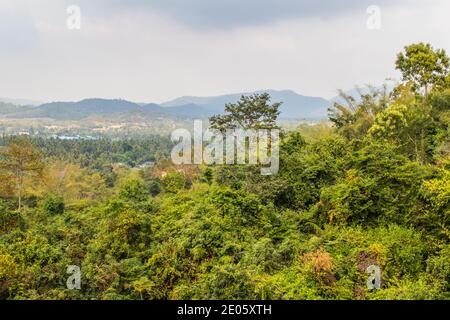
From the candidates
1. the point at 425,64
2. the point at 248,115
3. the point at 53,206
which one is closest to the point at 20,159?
the point at 53,206

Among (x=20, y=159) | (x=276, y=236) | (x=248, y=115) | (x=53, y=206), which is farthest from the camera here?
(x=248, y=115)

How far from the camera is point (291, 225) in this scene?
10.9m

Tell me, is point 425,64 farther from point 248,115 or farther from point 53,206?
point 53,206

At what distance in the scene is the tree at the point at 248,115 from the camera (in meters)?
22.2

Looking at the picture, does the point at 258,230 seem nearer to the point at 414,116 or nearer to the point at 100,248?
the point at 100,248

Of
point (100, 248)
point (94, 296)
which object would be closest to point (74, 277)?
point (94, 296)

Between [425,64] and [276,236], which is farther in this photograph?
[425,64]

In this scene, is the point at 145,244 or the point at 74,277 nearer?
the point at 74,277

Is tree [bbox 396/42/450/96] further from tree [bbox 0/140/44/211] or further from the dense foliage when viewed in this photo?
tree [bbox 0/140/44/211]

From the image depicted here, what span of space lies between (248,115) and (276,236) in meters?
12.7

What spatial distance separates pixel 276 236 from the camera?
409 inches

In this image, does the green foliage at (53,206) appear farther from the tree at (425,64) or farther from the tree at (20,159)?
the tree at (425,64)

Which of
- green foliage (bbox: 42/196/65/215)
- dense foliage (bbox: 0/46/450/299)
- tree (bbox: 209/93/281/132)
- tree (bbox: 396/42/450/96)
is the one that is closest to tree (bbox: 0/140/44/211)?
green foliage (bbox: 42/196/65/215)
